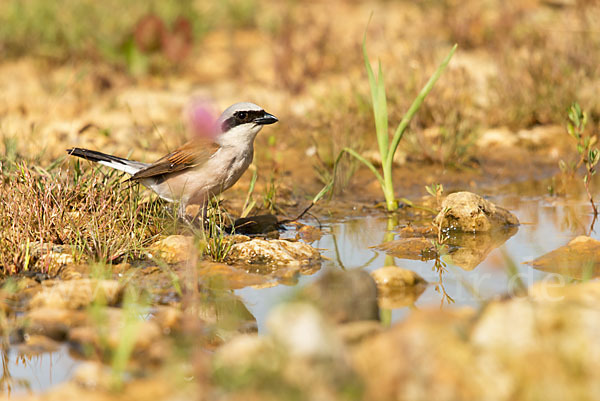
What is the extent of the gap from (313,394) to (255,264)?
2.68m

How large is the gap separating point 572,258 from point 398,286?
1.33 m

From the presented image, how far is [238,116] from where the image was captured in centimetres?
628

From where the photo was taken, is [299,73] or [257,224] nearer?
[257,224]

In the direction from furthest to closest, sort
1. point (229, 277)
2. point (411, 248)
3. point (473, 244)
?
point (473, 244)
point (411, 248)
point (229, 277)

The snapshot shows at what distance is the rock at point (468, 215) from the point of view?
634 cm

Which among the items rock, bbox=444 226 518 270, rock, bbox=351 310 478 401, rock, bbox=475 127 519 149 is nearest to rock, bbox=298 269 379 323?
rock, bbox=351 310 478 401

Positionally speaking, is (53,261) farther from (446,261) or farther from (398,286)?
(446,261)

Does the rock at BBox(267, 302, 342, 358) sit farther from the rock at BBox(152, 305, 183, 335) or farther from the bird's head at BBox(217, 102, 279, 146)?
the bird's head at BBox(217, 102, 279, 146)

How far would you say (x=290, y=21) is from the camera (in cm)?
1220

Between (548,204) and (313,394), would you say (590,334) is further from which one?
(548,204)

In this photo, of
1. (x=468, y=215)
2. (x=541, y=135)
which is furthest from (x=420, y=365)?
(x=541, y=135)

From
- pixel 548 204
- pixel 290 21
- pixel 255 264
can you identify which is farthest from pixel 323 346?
pixel 290 21

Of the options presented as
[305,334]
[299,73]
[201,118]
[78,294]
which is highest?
[299,73]

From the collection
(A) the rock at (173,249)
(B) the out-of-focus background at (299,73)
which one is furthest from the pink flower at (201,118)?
(B) the out-of-focus background at (299,73)
